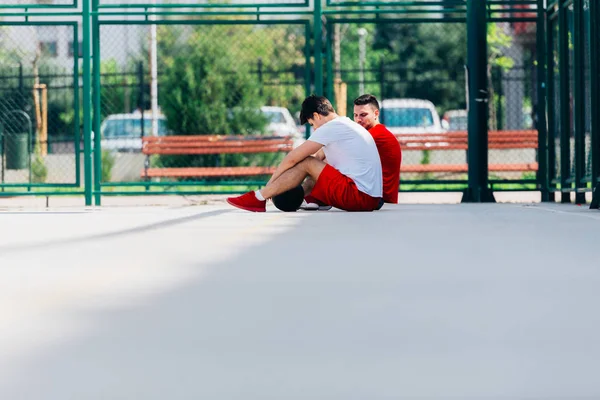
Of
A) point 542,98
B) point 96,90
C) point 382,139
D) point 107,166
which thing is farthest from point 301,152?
point 107,166

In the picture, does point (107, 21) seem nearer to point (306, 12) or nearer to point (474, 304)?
point (306, 12)

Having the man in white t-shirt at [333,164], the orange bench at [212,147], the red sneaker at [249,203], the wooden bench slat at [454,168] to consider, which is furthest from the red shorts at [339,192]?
the orange bench at [212,147]

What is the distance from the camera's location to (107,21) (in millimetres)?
15180

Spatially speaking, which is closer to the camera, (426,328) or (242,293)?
(426,328)

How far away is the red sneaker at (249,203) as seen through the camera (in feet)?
41.9

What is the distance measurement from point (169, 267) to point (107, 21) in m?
8.28

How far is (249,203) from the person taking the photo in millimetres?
12867

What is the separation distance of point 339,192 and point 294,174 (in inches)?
17.6

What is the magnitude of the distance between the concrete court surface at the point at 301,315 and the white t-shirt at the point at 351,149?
7.68 feet

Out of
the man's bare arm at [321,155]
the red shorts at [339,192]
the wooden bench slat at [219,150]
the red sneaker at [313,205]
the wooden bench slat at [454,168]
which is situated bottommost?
the red sneaker at [313,205]

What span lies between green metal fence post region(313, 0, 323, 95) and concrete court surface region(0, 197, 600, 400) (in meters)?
5.42

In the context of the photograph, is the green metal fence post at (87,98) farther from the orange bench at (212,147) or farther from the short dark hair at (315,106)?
the short dark hair at (315,106)

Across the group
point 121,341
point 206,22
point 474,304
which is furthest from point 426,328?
point 206,22

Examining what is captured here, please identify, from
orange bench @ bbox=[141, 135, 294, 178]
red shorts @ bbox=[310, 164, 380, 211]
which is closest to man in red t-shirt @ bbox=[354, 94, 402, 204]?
red shorts @ bbox=[310, 164, 380, 211]
